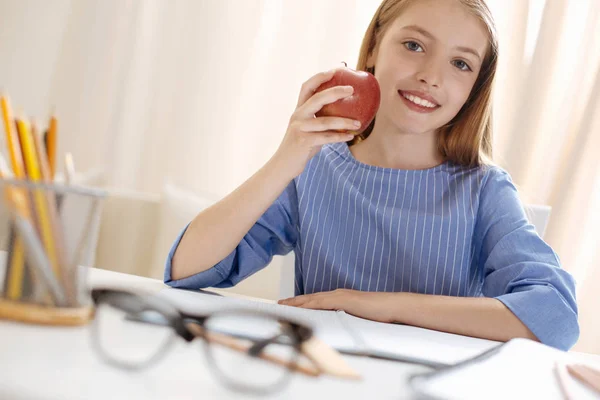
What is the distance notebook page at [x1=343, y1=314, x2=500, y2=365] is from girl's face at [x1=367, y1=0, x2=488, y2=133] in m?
0.51

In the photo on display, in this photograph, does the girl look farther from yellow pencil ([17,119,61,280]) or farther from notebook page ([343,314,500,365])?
yellow pencil ([17,119,61,280])

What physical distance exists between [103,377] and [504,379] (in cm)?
32

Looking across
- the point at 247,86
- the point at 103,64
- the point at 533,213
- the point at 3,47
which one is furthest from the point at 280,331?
the point at 3,47

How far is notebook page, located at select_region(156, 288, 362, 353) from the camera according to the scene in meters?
0.62

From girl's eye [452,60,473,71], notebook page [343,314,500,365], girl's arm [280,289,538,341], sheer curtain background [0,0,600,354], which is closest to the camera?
notebook page [343,314,500,365]

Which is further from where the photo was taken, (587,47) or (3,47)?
(3,47)

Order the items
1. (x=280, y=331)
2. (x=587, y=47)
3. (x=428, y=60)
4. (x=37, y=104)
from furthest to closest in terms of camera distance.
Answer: (x=37, y=104) < (x=587, y=47) < (x=428, y=60) < (x=280, y=331)

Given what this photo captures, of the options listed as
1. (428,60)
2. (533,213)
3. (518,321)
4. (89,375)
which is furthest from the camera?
(533,213)

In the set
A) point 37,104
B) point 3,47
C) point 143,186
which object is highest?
point 3,47

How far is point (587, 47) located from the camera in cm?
207

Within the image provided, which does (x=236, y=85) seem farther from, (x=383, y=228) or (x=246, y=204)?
(x=246, y=204)

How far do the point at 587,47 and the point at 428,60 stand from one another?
1134 mm

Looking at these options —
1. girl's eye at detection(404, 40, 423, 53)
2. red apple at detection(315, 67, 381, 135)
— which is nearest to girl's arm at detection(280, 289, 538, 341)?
red apple at detection(315, 67, 381, 135)

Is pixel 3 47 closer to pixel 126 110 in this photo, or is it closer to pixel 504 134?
pixel 126 110
